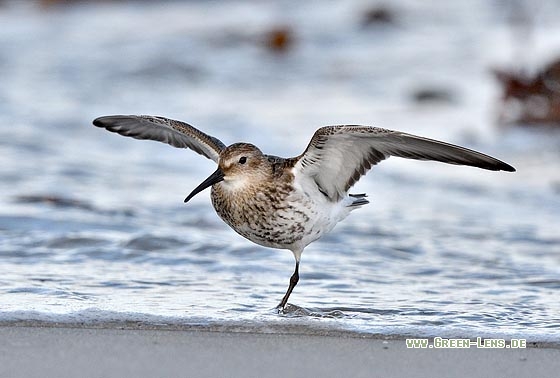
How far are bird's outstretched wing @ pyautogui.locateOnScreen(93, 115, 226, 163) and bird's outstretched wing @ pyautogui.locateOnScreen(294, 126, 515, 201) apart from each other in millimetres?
615

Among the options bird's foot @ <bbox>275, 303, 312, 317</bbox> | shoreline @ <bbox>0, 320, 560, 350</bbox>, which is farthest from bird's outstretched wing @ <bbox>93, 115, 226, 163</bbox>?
shoreline @ <bbox>0, 320, 560, 350</bbox>

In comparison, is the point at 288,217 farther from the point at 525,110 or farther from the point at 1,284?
the point at 525,110

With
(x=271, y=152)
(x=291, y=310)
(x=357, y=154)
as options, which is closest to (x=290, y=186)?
(x=357, y=154)

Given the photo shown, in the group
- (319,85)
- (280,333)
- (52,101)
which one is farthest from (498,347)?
(319,85)

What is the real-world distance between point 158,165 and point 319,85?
485 centimetres

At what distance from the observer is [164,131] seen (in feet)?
21.3

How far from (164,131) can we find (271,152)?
3.70 metres

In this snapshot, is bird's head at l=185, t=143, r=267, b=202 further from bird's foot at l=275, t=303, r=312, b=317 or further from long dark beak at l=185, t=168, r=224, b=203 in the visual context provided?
bird's foot at l=275, t=303, r=312, b=317

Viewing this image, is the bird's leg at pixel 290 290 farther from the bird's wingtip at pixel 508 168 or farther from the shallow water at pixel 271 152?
the bird's wingtip at pixel 508 168

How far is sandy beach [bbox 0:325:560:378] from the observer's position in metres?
4.22

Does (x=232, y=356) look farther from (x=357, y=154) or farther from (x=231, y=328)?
(x=357, y=154)

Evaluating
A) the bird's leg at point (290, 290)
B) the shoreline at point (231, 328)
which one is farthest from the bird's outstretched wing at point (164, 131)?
the shoreline at point (231, 328)

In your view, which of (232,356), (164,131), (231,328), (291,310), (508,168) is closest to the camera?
(232,356)

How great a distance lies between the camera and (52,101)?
40.1 ft
